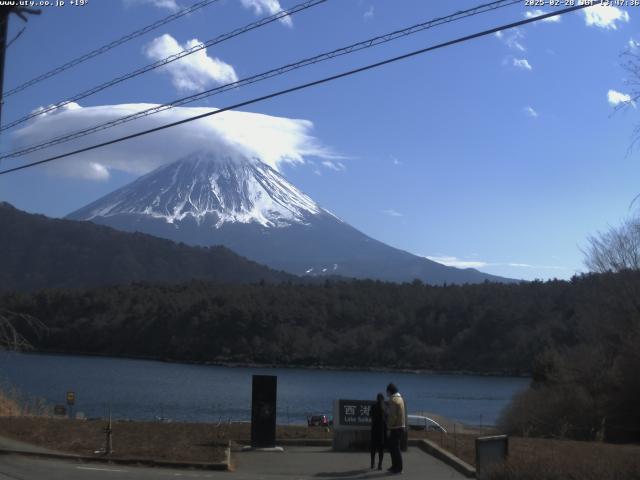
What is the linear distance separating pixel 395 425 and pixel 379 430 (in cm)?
53

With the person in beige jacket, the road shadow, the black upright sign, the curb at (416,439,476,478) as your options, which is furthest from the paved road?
the black upright sign

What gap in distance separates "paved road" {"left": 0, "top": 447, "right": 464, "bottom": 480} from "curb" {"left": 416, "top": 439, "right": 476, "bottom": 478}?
129 mm

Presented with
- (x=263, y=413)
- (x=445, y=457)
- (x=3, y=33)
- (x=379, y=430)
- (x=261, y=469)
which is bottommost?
(x=261, y=469)

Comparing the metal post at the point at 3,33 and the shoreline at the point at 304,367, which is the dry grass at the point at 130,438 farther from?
the shoreline at the point at 304,367

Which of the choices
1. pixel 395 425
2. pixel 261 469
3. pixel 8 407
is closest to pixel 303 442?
A: pixel 261 469

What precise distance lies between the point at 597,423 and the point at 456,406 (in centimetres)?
4582

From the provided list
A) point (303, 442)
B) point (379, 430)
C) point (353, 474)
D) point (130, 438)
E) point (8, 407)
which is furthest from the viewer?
point (8, 407)

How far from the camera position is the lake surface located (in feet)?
171

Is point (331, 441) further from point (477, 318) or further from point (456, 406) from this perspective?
point (477, 318)

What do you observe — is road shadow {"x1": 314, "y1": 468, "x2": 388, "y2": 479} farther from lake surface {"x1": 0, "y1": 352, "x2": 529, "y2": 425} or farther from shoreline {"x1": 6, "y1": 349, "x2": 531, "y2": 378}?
shoreline {"x1": 6, "y1": 349, "x2": 531, "y2": 378}

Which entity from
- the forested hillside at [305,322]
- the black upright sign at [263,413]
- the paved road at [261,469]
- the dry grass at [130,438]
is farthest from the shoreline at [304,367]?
the paved road at [261,469]

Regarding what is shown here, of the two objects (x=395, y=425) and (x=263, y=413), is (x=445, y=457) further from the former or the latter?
(x=263, y=413)

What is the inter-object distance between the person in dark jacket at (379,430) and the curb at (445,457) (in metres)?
1.21

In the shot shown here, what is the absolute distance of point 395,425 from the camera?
553 inches
